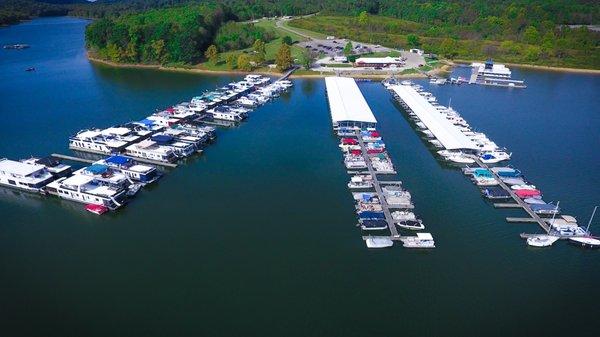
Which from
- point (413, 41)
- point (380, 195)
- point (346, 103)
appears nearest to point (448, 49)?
point (413, 41)

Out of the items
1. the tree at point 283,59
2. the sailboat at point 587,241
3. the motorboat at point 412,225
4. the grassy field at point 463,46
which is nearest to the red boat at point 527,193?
the sailboat at point 587,241

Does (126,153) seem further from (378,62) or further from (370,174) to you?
(378,62)

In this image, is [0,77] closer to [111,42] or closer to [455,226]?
[111,42]

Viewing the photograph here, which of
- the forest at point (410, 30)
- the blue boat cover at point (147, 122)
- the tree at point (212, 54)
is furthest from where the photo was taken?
the forest at point (410, 30)

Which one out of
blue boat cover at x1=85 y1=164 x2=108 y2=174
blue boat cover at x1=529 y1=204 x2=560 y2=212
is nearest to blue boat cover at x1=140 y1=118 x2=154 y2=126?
blue boat cover at x1=85 y1=164 x2=108 y2=174

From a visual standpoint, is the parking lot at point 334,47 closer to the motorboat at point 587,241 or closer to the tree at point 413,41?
the tree at point 413,41

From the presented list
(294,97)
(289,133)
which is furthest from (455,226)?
(294,97)

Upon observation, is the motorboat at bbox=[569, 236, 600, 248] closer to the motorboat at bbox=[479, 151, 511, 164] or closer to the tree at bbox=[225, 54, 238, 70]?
the motorboat at bbox=[479, 151, 511, 164]
